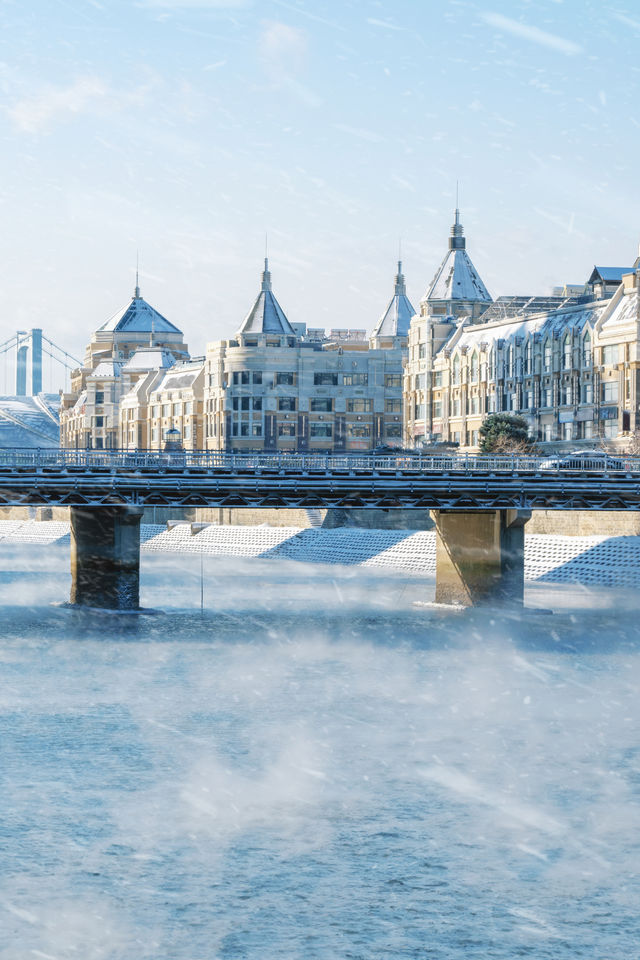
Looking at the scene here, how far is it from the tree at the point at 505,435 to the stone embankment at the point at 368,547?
43.1 ft

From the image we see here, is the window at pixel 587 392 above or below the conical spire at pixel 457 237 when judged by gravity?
below

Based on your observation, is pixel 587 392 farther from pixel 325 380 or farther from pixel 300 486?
pixel 300 486

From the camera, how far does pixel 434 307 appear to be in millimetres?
178375

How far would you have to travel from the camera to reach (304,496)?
84312 mm

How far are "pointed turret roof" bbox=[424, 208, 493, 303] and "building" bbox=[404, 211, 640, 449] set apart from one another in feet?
0.60

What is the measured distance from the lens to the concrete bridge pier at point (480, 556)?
8738 cm

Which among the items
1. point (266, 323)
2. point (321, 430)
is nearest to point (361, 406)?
point (321, 430)

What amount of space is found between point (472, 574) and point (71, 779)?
49.4 meters

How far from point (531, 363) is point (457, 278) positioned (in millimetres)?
33827

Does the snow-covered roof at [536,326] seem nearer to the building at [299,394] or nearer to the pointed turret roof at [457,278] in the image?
the pointed turret roof at [457,278]

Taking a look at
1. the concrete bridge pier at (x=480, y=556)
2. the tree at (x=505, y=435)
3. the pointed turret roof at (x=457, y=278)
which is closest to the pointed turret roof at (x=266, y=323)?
the pointed turret roof at (x=457, y=278)

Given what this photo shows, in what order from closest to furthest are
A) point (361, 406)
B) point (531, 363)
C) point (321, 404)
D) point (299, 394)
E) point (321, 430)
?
point (531, 363)
point (299, 394)
point (321, 430)
point (321, 404)
point (361, 406)

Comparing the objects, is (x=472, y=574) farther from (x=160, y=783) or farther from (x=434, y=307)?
(x=434, y=307)

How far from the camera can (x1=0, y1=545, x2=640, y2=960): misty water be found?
3134 cm
